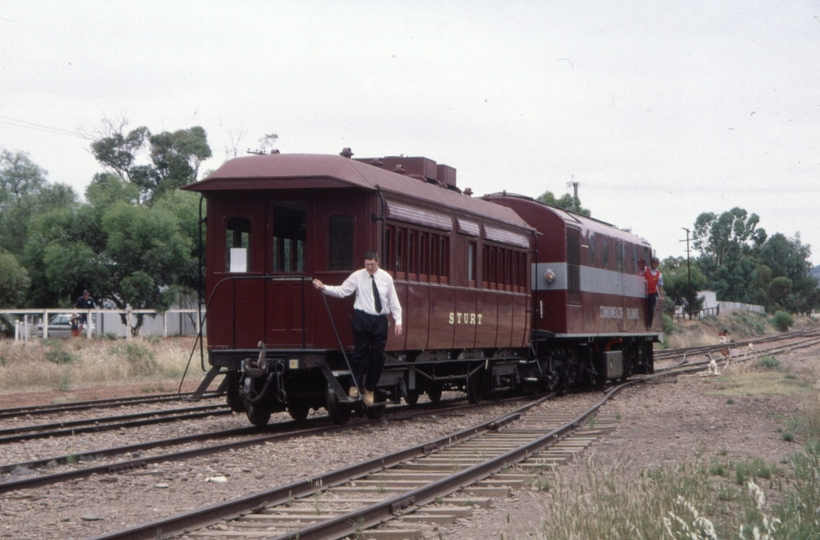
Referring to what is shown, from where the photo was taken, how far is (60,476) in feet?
28.5

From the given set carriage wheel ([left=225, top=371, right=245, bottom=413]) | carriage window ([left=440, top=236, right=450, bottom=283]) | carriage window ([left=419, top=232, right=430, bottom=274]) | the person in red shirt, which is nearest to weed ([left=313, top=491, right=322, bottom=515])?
carriage wheel ([left=225, top=371, right=245, bottom=413])

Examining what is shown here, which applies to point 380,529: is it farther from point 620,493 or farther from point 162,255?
point 162,255

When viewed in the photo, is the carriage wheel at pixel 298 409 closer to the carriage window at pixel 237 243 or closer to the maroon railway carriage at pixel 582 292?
the carriage window at pixel 237 243

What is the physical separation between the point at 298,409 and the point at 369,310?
7.51ft

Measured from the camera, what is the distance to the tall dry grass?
2212cm

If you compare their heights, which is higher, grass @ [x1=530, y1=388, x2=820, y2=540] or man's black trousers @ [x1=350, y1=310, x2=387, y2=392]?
man's black trousers @ [x1=350, y1=310, x2=387, y2=392]

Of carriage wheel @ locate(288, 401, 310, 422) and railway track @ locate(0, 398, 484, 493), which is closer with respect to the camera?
railway track @ locate(0, 398, 484, 493)

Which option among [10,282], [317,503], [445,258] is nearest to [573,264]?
[445,258]

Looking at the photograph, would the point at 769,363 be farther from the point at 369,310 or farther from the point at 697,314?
the point at 697,314

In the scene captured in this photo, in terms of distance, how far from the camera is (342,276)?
12.7 m

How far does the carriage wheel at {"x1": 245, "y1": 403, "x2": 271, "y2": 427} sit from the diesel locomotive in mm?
28

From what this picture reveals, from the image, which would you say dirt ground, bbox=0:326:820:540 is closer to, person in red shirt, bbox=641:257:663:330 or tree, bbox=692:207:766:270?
person in red shirt, bbox=641:257:663:330

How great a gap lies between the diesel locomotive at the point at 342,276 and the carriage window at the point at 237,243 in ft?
0.04

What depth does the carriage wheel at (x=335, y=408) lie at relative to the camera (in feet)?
41.8
